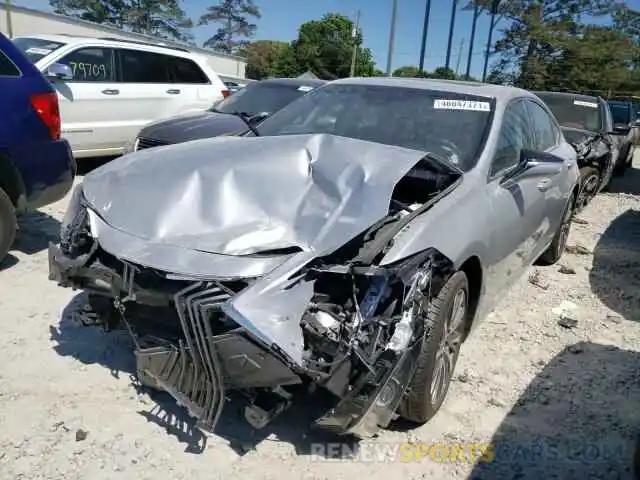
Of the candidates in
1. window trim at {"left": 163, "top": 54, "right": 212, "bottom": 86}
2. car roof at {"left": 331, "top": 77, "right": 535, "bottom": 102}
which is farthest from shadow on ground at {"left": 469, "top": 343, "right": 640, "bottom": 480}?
window trim at {"left": 163, "top": 54, "right": 212, "bottom": 86}

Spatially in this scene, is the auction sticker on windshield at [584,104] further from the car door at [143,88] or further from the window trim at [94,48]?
the window trim at [94,48]

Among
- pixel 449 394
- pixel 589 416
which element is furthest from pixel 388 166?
pixel 589 416

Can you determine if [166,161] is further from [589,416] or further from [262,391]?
[589,416]

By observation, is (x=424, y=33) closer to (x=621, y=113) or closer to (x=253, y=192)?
(x=621, y=113)

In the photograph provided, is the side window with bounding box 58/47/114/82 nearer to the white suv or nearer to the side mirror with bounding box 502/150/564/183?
the white suv

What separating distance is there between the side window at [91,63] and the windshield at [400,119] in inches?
163

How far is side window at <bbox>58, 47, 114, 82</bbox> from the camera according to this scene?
7079 mm

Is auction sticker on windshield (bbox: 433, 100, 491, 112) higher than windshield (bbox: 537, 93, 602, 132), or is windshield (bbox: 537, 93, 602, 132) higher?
auction sticker on windshield (bbox: 433, 100, 491, 112)

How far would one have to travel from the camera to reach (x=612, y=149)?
8664 mm

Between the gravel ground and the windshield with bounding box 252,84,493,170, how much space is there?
A: 4.48ft

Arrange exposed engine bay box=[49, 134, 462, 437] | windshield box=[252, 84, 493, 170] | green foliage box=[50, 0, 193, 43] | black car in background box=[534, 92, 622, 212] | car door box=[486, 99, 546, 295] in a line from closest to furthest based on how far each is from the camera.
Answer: exposed engine bay box=[49, 134, 462, 437], car door box=[486, 99, 546, 295], windshield box=[252, 84, 493, 170], black car in background box=[534, 92, 622, 212], green foliage box=[50, 0, 193, 43]

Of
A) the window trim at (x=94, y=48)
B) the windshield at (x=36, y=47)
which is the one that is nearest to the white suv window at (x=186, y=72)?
the window trim at (x=94, y=48)

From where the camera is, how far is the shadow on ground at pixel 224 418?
8.72 feet

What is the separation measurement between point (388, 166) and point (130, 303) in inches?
54.5
